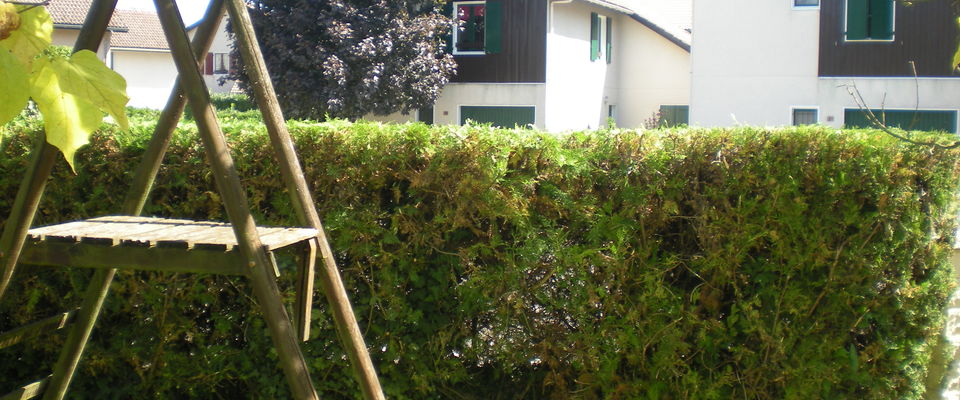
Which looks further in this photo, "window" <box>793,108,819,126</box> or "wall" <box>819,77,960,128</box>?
"window" <box>793,108,819,126</box>

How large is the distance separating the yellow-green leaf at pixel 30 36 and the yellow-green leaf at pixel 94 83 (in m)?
0.09

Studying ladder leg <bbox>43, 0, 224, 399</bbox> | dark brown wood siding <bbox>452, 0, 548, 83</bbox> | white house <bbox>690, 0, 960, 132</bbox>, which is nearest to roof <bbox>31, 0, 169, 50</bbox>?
dark brown wood siding <bbox>452, 0, 548, 83</bbox>

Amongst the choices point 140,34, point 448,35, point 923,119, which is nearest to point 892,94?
point 923,119

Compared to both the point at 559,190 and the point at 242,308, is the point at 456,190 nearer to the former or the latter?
the point at 559,190

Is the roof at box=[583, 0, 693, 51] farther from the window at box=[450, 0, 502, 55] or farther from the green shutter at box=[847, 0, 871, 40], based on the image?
the green shutter at box=[847, 0, 871, 40]

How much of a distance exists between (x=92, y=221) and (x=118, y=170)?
164 centimetres

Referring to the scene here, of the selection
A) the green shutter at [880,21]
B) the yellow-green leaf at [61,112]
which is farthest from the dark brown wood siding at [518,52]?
the yellow-green leaf at [61,112]

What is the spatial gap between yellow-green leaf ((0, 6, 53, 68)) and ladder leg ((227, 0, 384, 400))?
0.95 m

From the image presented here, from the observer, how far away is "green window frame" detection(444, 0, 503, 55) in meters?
25.3

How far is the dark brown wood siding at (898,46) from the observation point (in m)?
21.5

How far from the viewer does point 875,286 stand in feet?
15.4

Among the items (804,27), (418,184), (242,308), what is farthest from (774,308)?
(804,27)

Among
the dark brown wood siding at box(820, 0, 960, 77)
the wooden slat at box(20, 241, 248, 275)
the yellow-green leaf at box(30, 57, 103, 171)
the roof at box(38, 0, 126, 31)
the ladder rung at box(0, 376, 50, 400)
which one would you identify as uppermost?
the roof at box(38, 0, 126, 31)

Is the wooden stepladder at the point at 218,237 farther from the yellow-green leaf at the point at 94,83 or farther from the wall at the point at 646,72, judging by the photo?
the wall at the point at 646,72
